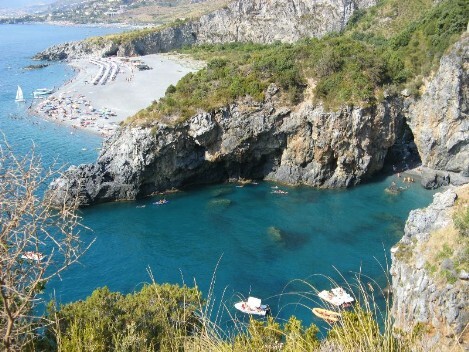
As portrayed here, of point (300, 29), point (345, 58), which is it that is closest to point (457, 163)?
point (345, 58)

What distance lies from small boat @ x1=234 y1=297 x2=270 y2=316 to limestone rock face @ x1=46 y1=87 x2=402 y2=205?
19148 millimetres

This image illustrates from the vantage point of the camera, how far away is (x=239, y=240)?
3562 cm

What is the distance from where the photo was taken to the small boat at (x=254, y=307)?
26.5 meters

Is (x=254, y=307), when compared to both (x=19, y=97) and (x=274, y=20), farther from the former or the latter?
(x=274, y=20)

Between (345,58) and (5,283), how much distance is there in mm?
45612

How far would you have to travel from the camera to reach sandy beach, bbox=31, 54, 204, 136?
67438 millimetres

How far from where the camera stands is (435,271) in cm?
→ 2216

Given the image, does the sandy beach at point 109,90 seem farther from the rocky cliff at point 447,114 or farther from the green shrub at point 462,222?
the green shrub at point 462,222

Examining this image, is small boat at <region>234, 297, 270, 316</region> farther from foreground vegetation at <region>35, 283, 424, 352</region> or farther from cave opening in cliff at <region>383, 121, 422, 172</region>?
cave opening in cliff at <region>383, 121, 422, 172</region>

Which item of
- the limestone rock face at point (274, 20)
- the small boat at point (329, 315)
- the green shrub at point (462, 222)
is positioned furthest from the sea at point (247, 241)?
the limestone rock face at point (274, 20)

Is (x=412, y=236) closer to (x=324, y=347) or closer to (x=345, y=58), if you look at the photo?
(x=324, y=347)

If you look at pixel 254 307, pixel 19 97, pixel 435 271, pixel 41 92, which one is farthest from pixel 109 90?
pixel 435 271

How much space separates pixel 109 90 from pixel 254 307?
6187 cm

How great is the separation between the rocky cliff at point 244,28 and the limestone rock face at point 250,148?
6073 centimetres
